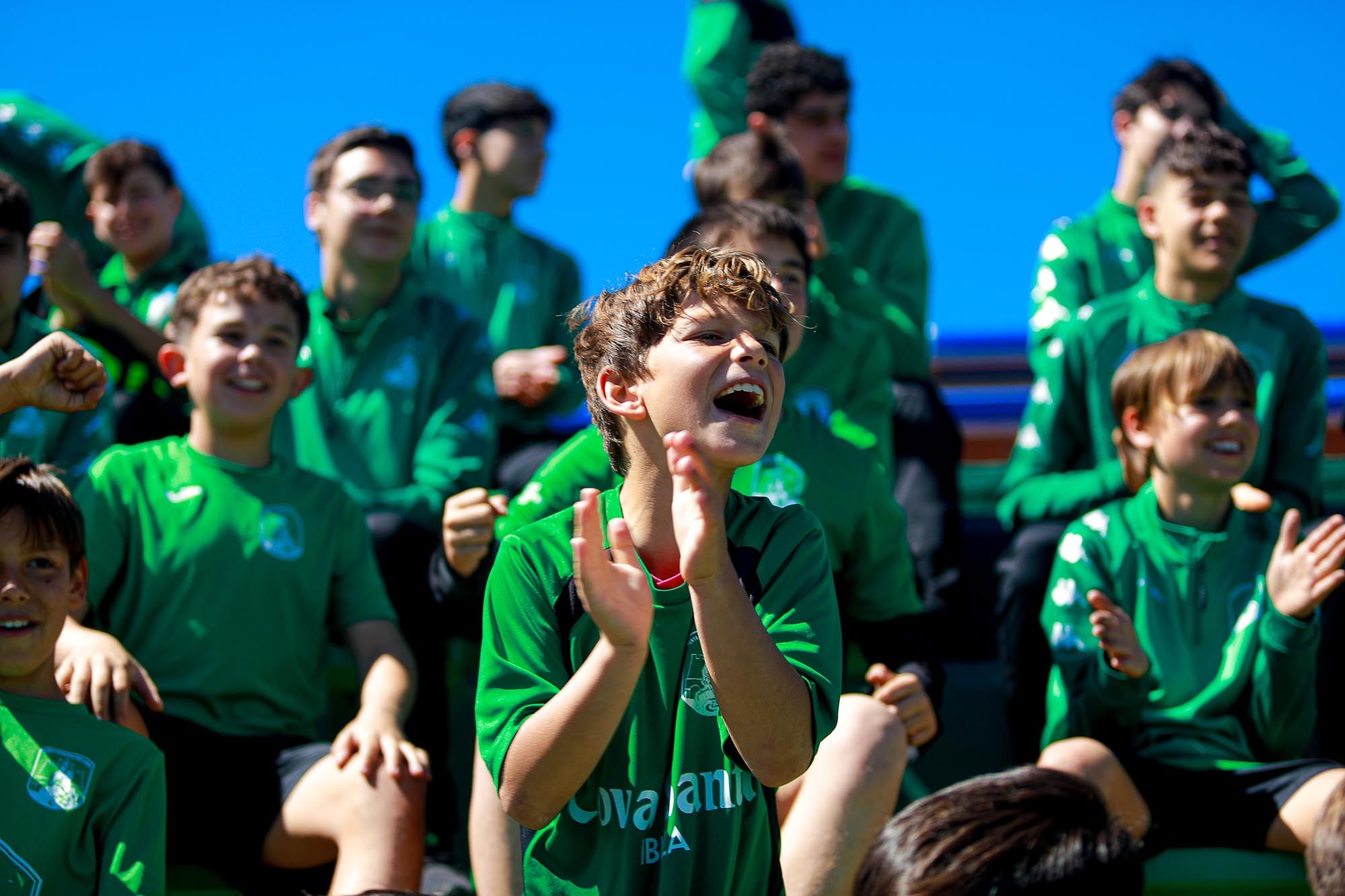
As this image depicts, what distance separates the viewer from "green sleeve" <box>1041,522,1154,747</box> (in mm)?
2555

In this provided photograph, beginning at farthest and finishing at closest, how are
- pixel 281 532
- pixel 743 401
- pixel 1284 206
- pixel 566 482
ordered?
pixel 1284 206 → pixel 281 532 → pixel 566 482 → pixel 743 401

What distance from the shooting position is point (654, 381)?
1.64 meters

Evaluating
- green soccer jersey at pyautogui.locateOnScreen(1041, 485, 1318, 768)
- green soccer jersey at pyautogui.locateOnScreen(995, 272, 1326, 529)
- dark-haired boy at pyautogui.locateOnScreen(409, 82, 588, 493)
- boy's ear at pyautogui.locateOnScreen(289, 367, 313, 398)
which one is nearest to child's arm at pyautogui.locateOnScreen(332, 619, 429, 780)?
boy's ear at pyautogui.locateOnScreen(289, 367, 313, 398)

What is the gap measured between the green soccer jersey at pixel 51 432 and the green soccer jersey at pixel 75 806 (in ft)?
2.45

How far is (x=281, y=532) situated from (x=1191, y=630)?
1.67m

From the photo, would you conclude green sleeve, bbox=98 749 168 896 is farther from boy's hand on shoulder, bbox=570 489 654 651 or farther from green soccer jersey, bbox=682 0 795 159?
green soccer jersey, bbox=682 0 795 159

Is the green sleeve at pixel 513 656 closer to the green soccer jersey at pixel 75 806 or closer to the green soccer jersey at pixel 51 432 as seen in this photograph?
the green soccer jersey at pixel 75 806

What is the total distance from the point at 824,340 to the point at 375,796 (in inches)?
56.1

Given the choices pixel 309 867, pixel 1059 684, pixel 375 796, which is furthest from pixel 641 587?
pixel 1059 684

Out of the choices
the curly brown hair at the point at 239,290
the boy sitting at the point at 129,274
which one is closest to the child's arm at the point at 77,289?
the boy sitting at the point at 129,274

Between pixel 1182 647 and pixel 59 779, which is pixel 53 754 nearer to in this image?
pixel 59 779

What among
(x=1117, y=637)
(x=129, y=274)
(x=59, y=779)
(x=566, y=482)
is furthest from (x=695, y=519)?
(x=129, y=274)

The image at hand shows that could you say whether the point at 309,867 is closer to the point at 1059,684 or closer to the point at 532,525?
the point at 532,525

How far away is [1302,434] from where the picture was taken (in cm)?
320
